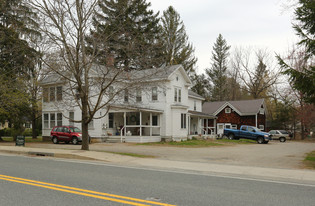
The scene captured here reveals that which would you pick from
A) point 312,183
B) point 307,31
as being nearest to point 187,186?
point 312,183

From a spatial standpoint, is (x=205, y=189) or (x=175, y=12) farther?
(x=175, y=12)

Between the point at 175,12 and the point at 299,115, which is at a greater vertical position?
the point at 175,12

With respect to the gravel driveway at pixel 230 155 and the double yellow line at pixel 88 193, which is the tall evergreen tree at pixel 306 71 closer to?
the gravel driveway at pixel 230 155

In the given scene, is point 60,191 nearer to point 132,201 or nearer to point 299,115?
point 132,201

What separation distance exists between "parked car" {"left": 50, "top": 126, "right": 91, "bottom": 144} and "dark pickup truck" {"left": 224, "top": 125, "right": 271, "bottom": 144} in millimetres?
19041

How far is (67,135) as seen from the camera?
2658 centimetres

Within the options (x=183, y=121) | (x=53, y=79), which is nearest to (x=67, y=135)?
(x=53, y=79)

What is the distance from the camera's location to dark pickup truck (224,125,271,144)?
109 ft

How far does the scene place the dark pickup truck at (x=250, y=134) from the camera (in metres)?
33.2

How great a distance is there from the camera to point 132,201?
6.26 meters

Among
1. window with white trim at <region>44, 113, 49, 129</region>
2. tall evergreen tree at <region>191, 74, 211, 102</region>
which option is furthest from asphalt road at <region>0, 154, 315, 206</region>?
tall evergreen tree at <region>191, 74, 211, 102</region>

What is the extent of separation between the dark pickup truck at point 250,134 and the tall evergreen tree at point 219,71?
2754 centimetres

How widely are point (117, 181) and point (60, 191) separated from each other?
1841 mm

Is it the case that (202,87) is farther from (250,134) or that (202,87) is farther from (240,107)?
(250,134)
